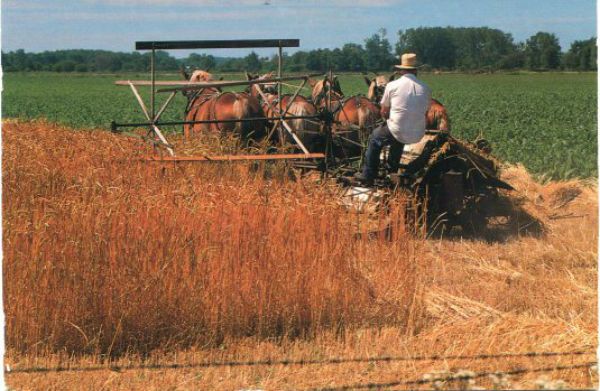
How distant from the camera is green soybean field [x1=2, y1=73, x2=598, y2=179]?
658 inches

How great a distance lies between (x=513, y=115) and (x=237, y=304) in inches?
1052

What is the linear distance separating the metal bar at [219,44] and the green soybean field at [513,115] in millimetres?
3022

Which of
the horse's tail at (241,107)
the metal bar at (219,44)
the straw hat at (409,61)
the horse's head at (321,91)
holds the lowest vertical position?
the horse's tail at (241,107)

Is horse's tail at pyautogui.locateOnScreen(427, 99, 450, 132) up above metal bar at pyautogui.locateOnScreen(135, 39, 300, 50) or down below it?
below

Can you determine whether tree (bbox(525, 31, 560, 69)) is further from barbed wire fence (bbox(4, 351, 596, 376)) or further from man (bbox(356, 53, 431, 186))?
barbed wire fence (bbox(4, 351, 596, 376))

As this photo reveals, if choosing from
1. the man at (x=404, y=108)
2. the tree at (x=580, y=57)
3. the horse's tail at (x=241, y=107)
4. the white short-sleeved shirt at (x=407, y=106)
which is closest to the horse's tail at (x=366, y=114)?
the horse's tail at (x=241, y=107)

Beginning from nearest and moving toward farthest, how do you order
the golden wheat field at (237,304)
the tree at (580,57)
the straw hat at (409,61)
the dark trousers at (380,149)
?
the golden wheat field at (237,304)
the straw hat at (409,61)
the dark trousers at (380,149)
the tree at (580,57)

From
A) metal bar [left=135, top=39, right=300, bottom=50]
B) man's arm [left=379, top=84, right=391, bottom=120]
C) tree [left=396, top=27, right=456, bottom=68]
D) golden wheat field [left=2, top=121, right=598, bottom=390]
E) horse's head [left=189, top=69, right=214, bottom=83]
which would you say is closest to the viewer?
golden wheat field [left=2, top=121, right=598, bottom=390]

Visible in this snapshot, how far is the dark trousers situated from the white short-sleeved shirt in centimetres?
14

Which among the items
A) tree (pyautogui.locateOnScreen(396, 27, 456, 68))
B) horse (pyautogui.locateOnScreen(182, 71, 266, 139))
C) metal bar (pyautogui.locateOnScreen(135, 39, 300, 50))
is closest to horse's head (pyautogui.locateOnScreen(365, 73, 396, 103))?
horse (pyautogui.locateOnScreen(182, 71, 266, 139))

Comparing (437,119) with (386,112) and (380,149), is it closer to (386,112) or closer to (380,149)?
(380,149)

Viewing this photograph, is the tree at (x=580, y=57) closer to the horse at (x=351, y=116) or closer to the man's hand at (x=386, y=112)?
the horse at (x=351, y=116)

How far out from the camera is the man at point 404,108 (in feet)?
30.7

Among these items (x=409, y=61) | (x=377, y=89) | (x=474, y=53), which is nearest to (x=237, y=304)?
(x=409, y=61)
